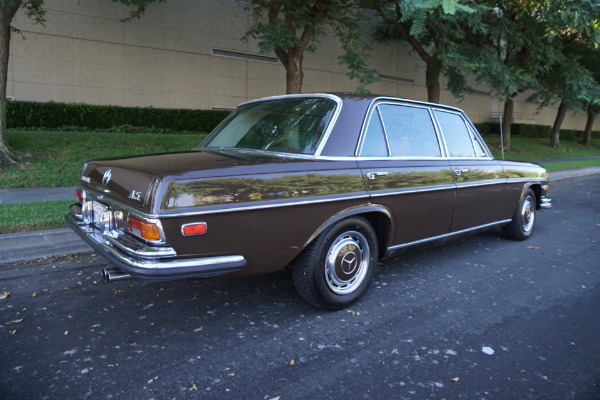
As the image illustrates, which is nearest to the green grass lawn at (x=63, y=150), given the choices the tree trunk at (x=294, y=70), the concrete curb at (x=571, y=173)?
the tree trunk at (x=294, y=70)

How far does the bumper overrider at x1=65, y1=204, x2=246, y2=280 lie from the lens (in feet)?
8.91

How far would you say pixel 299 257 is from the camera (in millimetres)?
3379

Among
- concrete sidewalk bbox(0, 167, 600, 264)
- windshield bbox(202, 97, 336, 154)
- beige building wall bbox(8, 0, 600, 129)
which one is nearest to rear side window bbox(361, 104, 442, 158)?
windshield bbox(202, 97, 336, 154)

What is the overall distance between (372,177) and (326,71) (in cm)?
1732

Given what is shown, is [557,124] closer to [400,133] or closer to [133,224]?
[400,133]

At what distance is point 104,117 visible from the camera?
13656 mm

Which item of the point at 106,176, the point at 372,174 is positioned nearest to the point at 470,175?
the point at 372,174

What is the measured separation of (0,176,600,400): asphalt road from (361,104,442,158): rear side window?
50.2 inches

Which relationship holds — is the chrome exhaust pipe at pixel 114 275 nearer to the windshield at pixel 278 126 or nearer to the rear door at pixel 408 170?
the windshield at pixel 278 126

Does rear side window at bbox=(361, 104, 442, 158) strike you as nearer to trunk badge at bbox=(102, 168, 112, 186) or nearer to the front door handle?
the front door handle

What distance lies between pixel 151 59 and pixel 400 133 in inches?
552

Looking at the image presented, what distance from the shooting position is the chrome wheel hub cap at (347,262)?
3506mm

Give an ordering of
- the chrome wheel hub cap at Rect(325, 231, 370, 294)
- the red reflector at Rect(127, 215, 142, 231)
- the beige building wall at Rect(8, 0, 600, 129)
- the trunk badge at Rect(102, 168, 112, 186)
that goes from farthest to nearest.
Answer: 1. the beige building wall at Rect(8, 0, 600, 129)
2. the chrome wheel hub cap at Rect(325, 231, 370, 294)
3. the trunk badge at Rect(102, 168, 112, 186)
4. the red reflector at Rect(127, 215, 142, 231)

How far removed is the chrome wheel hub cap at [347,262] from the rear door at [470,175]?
4.43 ft
